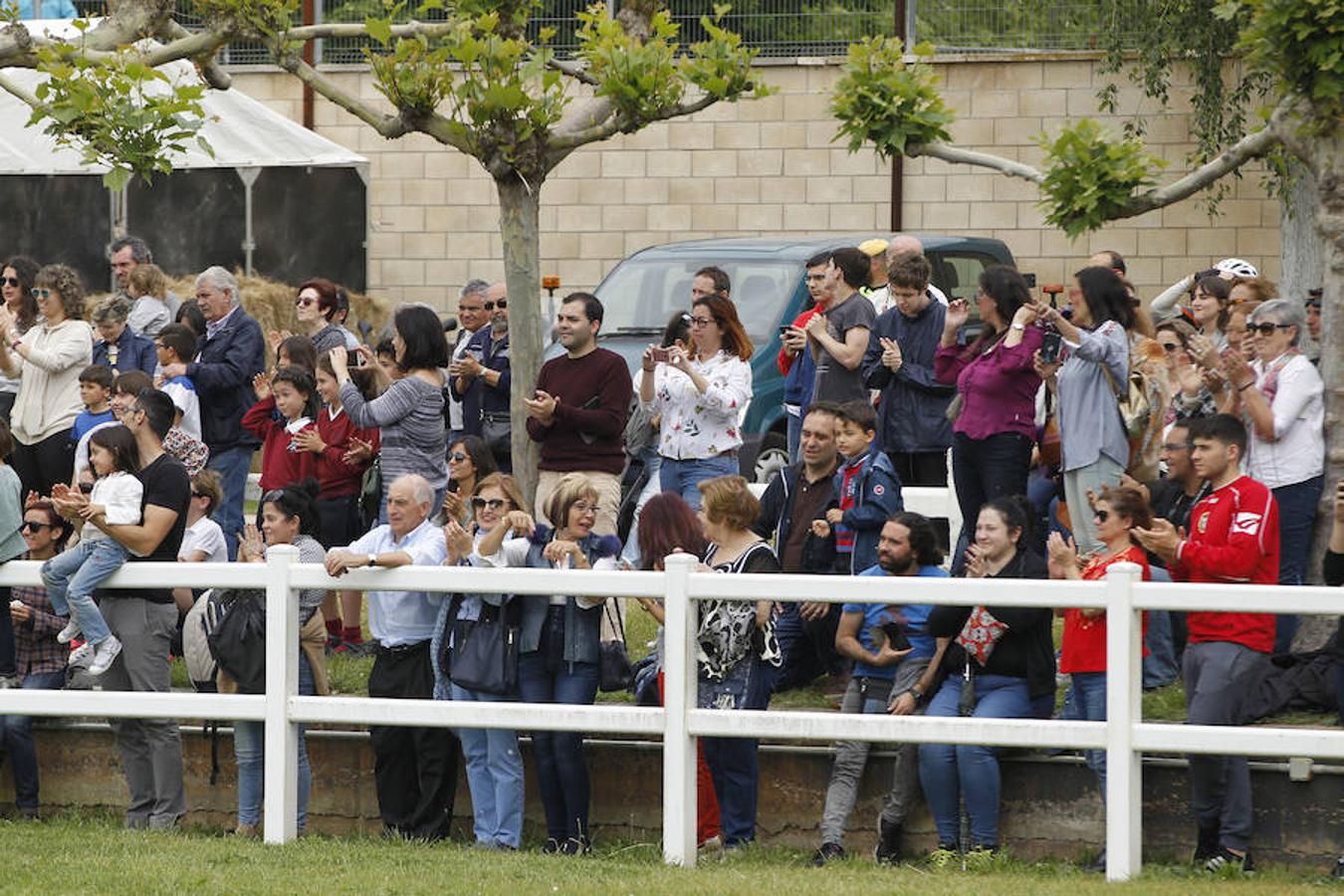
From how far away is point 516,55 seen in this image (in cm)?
1204

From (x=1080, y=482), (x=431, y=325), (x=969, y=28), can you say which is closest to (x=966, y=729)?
(x=1080, y=482)

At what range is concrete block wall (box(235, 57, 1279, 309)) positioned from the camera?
76.3 feet

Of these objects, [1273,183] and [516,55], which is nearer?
[516,55]

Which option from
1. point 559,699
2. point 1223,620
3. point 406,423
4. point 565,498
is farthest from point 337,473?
point 1223,620

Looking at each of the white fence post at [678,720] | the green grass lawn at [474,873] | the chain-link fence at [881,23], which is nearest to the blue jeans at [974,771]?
the green grass lawn at [474,873]

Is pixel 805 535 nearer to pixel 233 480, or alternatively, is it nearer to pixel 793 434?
pixel 793 434

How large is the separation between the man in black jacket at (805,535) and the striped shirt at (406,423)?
A: 76.7 inches

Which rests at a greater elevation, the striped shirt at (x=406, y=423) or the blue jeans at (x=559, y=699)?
the striped shirt at (x=406, y=423)

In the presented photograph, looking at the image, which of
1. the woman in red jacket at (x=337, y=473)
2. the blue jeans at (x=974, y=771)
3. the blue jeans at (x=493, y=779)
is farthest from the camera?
the woman in red jacket at (x=337, y=473)

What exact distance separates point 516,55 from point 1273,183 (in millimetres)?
11964

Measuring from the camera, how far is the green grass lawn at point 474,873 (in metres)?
8.41

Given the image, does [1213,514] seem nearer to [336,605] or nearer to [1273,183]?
[336,605]

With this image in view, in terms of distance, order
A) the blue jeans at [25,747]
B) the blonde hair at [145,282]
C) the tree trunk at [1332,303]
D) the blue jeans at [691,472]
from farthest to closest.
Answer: the blonde hair at [145,282] → the blue jeans at [691,472] → the blue jeans at [25,747] → the tree trunk at [1332,303]

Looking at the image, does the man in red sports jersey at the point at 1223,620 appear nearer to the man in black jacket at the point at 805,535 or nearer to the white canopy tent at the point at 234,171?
the man in black jacket at the point at 805,535
